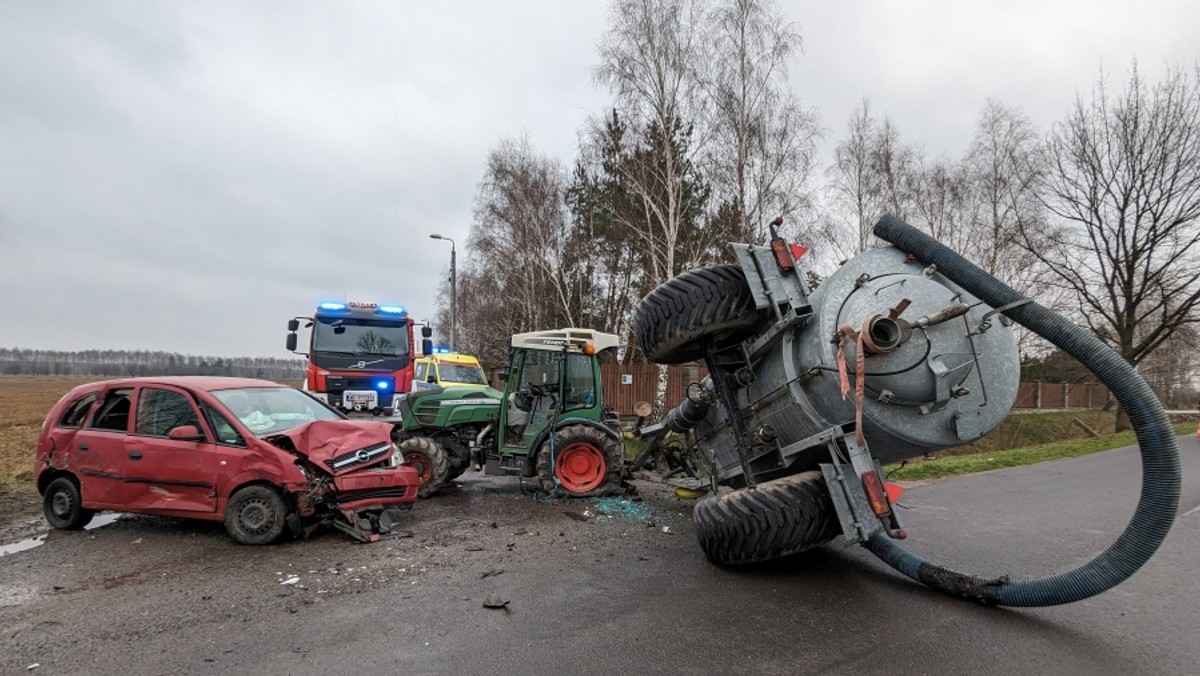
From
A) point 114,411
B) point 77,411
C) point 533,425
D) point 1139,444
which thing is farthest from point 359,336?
point 1139,444

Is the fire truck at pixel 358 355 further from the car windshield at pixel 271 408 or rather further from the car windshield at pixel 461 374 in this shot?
the car windshield at pixel 271 408

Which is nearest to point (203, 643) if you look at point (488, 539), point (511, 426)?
point (488, 539)

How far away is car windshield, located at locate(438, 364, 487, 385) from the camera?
1917 centimetres

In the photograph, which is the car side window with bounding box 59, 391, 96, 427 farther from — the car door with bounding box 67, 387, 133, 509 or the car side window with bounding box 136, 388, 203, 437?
the car side window with bounding box 136, 388, 203, 437

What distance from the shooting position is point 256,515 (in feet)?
19.0

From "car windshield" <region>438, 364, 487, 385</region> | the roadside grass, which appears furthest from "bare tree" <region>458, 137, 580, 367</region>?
the roadside grass

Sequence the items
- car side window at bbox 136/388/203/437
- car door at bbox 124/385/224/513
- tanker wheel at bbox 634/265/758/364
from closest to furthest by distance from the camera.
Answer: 1. tanker wheel at bbox 634/265/758/364
2. car door at bbox 124/385/224/513
3. car side window at bbox 136/388/203/437

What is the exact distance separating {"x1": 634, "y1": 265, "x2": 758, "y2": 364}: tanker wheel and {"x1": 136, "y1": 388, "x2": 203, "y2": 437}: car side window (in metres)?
4.46

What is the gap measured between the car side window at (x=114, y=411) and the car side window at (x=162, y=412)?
0.22 m

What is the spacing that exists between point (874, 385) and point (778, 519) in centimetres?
109

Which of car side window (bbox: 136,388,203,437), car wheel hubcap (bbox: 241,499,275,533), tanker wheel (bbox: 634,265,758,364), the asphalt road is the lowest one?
the asphalt road

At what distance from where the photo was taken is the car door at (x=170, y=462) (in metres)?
5.90

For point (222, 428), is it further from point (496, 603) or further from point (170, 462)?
point (496, 603)

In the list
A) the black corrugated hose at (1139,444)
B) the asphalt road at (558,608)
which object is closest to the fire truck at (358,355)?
the asphalt road at (558,608)
